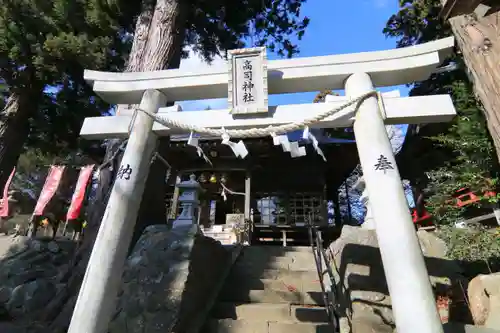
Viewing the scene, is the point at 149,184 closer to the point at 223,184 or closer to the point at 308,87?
the point at 308,87

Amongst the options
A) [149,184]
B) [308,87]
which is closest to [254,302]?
[149,184]

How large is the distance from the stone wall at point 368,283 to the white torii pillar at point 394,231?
183cm

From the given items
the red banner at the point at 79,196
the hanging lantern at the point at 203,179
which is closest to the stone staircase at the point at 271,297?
the red banner at the point at 79,196

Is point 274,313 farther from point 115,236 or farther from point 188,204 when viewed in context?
point 115,236

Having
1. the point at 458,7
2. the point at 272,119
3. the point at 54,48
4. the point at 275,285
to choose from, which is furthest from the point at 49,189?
the point at 458,7

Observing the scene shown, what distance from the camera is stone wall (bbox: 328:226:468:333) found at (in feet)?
12.4

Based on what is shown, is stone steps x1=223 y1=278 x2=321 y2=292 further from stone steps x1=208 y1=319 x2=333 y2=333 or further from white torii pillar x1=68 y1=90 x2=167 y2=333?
white torii pillar x1=68 y1=90 x2=167 y2=333

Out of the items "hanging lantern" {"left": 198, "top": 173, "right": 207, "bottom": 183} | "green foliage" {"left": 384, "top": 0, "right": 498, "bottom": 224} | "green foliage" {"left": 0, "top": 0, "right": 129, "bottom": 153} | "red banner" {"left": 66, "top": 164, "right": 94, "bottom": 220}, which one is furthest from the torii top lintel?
"hanging lantern" {"left": 198, "top": 173, "right": 207, "bottom": 183}

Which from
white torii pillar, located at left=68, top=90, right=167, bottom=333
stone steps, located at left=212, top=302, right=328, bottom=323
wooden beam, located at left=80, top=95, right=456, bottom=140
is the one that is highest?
wooden beam, located at left=80, top=95, right=456, bottom=140

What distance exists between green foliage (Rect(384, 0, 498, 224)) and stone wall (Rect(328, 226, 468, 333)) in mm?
1080

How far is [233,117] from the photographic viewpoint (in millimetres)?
3016

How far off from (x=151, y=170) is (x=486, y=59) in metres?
4.75

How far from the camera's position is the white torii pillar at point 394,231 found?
6.57ft

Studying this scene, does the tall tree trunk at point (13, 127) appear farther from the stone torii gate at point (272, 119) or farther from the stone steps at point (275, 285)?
the stone steps at point (275, 285)
